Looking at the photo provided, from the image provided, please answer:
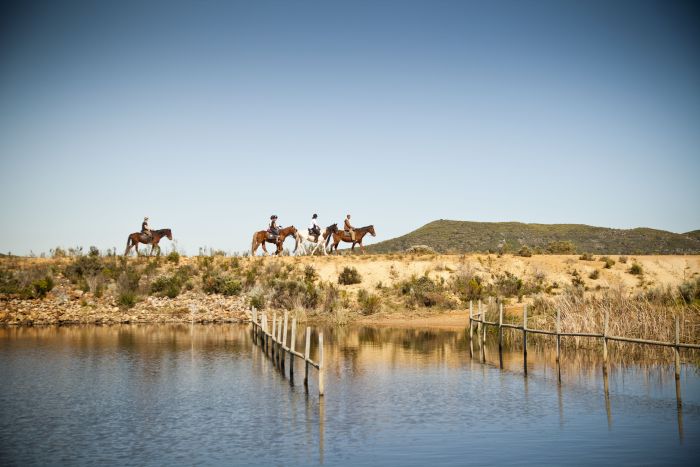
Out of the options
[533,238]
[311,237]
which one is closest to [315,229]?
[311,237]

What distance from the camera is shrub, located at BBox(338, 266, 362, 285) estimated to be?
47.1 meters

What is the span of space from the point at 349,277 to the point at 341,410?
2978 centimetres

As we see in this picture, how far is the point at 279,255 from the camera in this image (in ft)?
166

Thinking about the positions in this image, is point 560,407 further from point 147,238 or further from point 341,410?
point 147,238

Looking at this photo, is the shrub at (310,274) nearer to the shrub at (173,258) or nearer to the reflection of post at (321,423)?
the shrub at (173,258)

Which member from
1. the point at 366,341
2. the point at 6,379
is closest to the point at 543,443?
the point at 6,379

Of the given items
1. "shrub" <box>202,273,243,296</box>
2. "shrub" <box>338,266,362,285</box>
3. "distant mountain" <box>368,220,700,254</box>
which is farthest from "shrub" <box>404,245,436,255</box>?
"distant mountain" <box>368,220,700,254</box>

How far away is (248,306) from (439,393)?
25306 mm

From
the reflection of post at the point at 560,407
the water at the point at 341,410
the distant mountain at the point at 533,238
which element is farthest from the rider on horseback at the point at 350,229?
the distant mountain at the point at 533,238

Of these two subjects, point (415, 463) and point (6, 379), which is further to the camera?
point (6, 379)

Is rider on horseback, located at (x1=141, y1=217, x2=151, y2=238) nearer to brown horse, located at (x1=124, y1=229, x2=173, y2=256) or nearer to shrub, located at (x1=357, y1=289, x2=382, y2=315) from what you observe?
brown horse, located at (x1=124, y1=229, x2=173, y2=256)

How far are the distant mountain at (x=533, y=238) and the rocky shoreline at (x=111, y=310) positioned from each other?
1969 inches

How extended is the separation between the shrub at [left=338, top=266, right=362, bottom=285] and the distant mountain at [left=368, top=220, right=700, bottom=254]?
1696 inches

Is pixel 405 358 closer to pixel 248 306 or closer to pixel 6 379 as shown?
pixel 6 379
